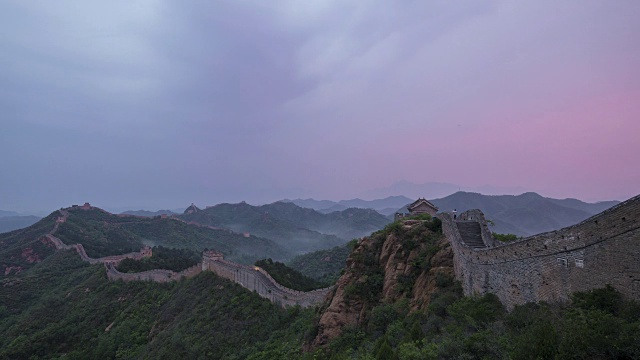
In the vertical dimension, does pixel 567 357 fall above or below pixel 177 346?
above

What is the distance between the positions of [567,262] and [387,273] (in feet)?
34.1

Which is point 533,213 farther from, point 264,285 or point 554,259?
point 554,259

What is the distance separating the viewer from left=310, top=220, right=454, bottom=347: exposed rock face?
1677cm

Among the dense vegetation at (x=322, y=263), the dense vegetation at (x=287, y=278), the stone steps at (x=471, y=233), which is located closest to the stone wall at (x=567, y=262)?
the stone steps at (x=471, y=233)

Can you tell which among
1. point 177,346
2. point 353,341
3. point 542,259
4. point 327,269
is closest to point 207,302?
point 177,346

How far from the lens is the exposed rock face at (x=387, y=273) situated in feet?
55.0

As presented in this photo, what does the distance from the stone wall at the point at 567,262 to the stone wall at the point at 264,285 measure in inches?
640

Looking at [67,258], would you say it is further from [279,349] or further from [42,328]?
[279,349]

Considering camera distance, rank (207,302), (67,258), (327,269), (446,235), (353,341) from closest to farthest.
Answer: (353,341) → (446,235) → (207,302) → (67,258) → (327,269)

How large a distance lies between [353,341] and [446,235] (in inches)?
291

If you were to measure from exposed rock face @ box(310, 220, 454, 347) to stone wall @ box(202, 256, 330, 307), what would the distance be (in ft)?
22.9

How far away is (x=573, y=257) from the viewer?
30.8ft

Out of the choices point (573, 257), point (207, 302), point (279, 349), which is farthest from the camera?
point (207, 302)

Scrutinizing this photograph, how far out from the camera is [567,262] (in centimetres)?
955
